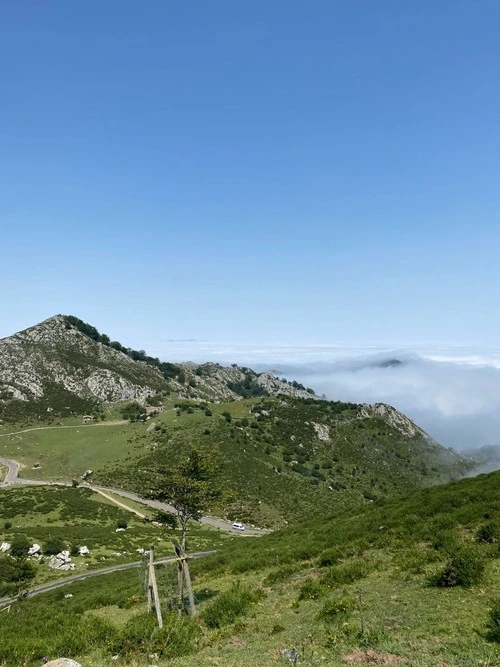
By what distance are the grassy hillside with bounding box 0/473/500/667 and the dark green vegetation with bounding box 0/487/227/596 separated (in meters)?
28.3

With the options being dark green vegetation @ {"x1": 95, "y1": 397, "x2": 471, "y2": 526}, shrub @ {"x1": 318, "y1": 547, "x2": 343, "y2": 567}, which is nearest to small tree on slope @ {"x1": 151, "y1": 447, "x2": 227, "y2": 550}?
shrub @ {"x1": 318, "y1": 547, "x2": 343, "y2": 567}

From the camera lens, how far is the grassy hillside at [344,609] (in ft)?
39.2

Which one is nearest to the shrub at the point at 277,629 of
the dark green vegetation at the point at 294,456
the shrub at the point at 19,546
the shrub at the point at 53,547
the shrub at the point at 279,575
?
the shrub at the point at 279,575

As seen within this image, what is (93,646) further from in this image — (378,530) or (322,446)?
(322,446)

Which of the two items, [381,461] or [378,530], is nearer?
[378,530]

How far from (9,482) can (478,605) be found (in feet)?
382

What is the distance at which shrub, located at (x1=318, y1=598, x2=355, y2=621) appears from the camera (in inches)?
575

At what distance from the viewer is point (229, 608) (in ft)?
58.1

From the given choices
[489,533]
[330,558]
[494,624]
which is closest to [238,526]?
[330,558]

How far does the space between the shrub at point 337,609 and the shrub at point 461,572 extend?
3.24 m

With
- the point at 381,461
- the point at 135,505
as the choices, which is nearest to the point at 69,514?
the point at 135,505

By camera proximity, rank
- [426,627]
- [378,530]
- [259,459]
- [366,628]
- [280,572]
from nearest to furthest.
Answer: [426,627]
[366,628]
[280,572]
[378,530]
[259,459]

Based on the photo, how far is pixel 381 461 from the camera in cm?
13700

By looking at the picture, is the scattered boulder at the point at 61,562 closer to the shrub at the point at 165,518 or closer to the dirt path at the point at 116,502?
the dirt path at the point at 116,502
